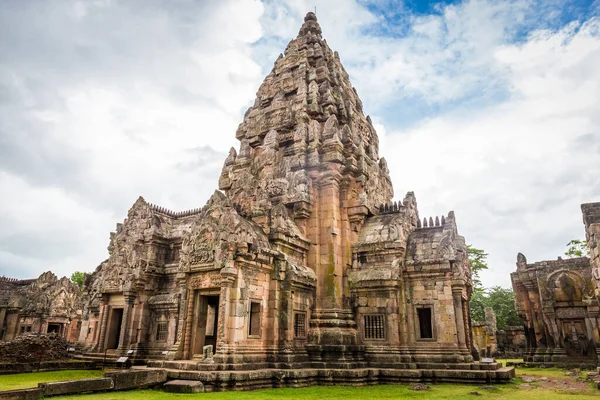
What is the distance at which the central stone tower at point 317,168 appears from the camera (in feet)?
52.0

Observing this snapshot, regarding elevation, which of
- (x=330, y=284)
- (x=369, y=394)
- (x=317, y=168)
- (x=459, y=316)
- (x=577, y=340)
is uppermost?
(x=317, y=168)

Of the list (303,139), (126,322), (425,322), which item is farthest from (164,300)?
(425,322)

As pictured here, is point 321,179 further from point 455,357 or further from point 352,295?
point 455,357

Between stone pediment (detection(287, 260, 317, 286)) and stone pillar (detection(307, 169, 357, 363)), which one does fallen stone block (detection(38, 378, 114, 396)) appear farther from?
stone pillar (detection(307, 169, 357, 363))

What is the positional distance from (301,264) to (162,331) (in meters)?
9.60

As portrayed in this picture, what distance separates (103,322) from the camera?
21.9 metres

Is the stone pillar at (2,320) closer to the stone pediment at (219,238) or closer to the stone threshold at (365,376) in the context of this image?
the stone pediment at (219,238)

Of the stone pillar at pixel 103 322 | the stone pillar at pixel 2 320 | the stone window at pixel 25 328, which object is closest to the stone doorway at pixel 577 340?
the stone pillar at pixel 103 322

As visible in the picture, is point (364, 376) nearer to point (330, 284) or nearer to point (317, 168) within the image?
point (330, 284)

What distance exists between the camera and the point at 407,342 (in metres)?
15.3

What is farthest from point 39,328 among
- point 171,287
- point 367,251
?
point 367,251

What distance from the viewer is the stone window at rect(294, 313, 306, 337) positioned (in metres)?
14.7

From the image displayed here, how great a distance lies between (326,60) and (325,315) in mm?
13160

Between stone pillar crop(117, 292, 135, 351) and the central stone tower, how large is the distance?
7.77 m
